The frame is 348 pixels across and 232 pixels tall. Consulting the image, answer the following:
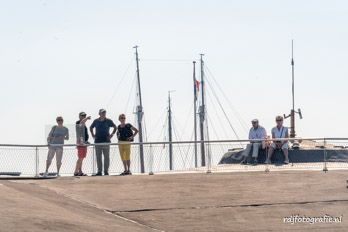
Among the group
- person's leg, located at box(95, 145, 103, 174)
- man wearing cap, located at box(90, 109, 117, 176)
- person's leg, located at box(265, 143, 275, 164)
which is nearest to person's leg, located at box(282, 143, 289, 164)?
person's leg, located at box(265, 143, 275, 164)

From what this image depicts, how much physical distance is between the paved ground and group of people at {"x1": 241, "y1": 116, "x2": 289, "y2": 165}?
1016 mm

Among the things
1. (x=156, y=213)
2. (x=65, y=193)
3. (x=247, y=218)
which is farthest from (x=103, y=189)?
(x=247, y=218)

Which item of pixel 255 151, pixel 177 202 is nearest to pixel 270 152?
pixel 255 151

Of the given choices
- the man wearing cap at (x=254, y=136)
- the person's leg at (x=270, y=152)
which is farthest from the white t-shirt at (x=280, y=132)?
the person's leg at (x=270, y=152)

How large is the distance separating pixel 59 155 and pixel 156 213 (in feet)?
17.9

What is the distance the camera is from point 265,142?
82.9 feet

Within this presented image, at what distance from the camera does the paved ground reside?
17.3m

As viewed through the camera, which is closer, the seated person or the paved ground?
the paved ground

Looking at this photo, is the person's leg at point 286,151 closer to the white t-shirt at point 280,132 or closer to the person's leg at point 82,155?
the white t-shirt at point 280,132

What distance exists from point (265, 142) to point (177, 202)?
5.18 metres

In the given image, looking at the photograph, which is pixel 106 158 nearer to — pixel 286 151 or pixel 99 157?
pixel 99 157

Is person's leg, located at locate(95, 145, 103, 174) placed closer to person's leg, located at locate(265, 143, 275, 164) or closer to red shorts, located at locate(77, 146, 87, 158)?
red shorts, located at locate(77, 146, 87, 158)

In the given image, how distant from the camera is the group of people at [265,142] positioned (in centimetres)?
2539

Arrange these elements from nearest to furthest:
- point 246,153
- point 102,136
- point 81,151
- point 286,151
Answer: point 81,151 < point 102,136 < point 286,151 < point 246,153
